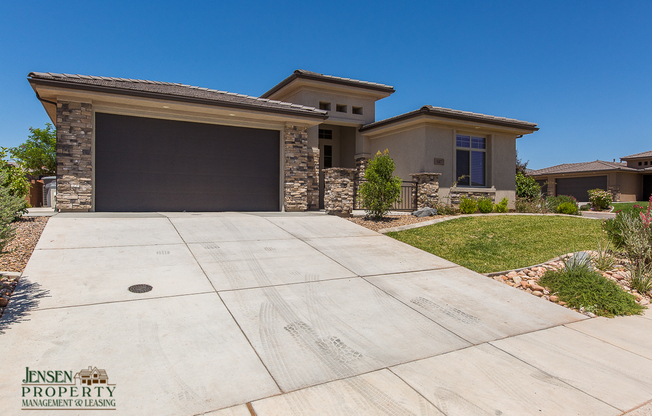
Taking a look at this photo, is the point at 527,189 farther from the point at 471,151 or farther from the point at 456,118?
the point at 456,118

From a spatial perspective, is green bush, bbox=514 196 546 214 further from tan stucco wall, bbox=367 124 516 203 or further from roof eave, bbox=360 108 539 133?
roof eave, bbox=360 108 539 133

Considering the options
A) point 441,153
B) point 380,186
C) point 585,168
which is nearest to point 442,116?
point 441,153

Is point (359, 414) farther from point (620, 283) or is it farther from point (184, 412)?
point (620, 283)

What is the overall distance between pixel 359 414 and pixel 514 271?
18.7 feet

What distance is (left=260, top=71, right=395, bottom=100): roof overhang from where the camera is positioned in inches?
637

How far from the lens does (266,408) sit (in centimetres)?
300

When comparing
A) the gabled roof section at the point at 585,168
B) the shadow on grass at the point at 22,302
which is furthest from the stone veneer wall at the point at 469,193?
the gabled roof section at the point at 585,168

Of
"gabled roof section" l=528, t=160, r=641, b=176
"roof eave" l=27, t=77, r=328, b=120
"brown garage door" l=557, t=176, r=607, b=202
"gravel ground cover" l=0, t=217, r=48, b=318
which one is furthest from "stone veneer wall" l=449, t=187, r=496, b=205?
"brown garage door" l=557, t=176, r=607, b=202

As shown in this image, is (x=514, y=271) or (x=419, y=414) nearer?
(x=419, y=414)

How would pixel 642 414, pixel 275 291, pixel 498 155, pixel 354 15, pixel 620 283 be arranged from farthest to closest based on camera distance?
pixel 498 155, pixel 354 15, pixel 620 283, pixel 275 291, pixel 642 414

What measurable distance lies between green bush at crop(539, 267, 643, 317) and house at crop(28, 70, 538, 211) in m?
7.24

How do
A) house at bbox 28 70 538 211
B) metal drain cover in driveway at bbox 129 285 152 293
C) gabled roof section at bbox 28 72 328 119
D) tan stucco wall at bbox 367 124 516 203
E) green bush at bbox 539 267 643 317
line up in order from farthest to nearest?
tan stucco wall at bbox 367 124 516 203 < house at bbox 28 70 538 211 < gabled roof section at bbox 28 72 328 119 < green bush at bbox 539 267 643 317 < metal drain cover in driveway at bbox 129 285 152 293

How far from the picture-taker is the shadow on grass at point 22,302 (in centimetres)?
413

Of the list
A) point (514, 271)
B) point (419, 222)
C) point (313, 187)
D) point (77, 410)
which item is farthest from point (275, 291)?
point (313, 187)
